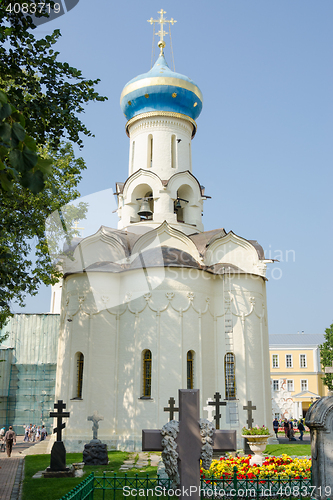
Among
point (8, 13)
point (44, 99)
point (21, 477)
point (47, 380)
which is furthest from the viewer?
point (47, 380)

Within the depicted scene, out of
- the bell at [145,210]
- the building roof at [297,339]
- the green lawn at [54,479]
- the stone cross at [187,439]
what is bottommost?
the green lawn at [54,479]

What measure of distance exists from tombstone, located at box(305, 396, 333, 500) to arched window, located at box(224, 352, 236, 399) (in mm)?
8547

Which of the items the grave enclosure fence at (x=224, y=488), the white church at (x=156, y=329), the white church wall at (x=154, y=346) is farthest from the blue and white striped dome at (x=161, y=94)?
the grave enclosure fence at (x=224, y=488)

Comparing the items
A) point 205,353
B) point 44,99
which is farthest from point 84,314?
point 44,99

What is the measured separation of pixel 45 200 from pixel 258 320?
322 inches

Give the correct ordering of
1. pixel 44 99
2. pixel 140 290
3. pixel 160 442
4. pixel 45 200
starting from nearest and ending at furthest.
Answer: pixel 160 442 < pixel 44 99 < pixel 45 200 < pixel 140 290

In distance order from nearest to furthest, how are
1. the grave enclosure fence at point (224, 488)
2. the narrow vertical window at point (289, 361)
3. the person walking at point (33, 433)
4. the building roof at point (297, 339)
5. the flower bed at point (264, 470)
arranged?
the grave enclosure fence at point (224, 488) < the flower bed at point (264, 470) < the person walking at point (33, 433) < the narrow vertical window at point (289, 361) < the building roof at point (297, 339)

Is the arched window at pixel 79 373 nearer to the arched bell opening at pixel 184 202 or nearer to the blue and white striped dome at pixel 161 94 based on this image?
the arched bell opening at pixel 184 202

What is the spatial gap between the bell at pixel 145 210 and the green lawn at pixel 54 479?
8164 mm

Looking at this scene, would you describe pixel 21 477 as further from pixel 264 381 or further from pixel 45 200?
pixel 264 381

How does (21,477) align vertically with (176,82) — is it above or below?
below

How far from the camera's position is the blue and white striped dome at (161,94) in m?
17.9

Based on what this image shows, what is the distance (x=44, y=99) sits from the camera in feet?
22.8

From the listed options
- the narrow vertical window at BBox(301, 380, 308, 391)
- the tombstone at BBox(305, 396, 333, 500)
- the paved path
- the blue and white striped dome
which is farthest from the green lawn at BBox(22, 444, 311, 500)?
the narrow vertical window at BBox(301, 380, 308, 391)
